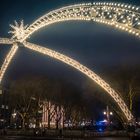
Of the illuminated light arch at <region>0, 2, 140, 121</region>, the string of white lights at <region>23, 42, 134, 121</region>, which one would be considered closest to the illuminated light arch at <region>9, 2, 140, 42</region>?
the illuminated light arch at <region>0, 2, 140, 121</region>

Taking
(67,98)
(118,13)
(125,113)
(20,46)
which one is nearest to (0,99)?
(67,98)

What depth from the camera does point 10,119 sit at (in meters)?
140

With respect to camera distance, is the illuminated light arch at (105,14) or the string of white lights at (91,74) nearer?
the illuminated light arch at (105,14)

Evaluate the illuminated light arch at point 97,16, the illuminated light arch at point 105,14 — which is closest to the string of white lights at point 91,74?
the illuminated light arch at point 97,16

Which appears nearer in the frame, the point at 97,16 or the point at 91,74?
the point at 97,16

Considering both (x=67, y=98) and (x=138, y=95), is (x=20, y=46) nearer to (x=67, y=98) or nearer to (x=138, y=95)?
(x=138, y=95)

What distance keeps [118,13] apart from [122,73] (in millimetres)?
42339

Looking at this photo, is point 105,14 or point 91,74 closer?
point 105,14

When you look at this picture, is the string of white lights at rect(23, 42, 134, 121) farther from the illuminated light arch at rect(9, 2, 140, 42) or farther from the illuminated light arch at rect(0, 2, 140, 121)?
the illuminated light arch at rect(9, 2, 140, 42)

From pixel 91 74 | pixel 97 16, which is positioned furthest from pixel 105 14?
pixel 91 74

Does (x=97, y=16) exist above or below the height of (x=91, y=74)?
above

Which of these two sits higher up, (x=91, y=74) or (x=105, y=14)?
(x=105, y=14)

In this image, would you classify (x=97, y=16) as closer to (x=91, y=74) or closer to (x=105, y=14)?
(x=105, y=14)

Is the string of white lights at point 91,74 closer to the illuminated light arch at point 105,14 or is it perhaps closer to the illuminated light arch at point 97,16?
the illuminated light arch at point 97,16
